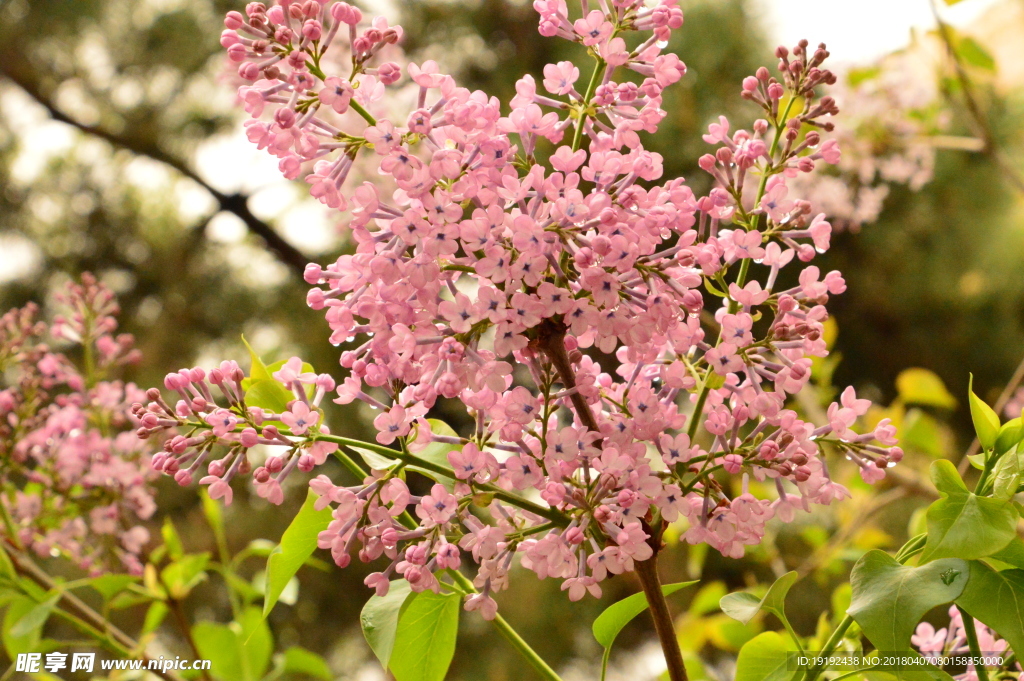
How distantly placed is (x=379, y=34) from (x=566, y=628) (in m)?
1.48

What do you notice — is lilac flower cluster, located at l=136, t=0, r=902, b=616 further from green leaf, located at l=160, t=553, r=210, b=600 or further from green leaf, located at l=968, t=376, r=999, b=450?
green leaf, located at l=160, t=553, r=210, b=600

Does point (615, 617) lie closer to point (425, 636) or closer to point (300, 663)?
point (425, 636)

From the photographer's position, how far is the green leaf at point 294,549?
31cm

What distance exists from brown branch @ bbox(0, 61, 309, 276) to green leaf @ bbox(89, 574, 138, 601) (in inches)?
49.0

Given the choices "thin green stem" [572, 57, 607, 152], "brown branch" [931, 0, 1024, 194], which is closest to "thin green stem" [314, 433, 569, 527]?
"thin green stem" [572, 57, 607, 152]

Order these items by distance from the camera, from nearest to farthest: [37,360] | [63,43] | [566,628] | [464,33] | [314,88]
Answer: [314,88] < [37,360] < [566,628] < [63,43] < [464,33]

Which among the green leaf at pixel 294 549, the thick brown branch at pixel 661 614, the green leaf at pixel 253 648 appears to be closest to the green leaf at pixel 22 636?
the green leaf at pixel 253 648

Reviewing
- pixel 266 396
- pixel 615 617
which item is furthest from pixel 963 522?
pixel 266 396

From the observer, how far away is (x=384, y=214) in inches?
10.2

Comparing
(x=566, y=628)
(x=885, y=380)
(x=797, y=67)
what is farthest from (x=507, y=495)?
(x=885, y=380)

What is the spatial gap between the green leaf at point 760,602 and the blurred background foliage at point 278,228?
4.47 feet

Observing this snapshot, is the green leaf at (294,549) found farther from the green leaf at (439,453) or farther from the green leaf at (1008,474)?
the green leaf at (1008,474)

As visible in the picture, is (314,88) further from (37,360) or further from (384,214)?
(37,360)

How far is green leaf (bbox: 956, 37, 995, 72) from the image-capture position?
0.85 meters
